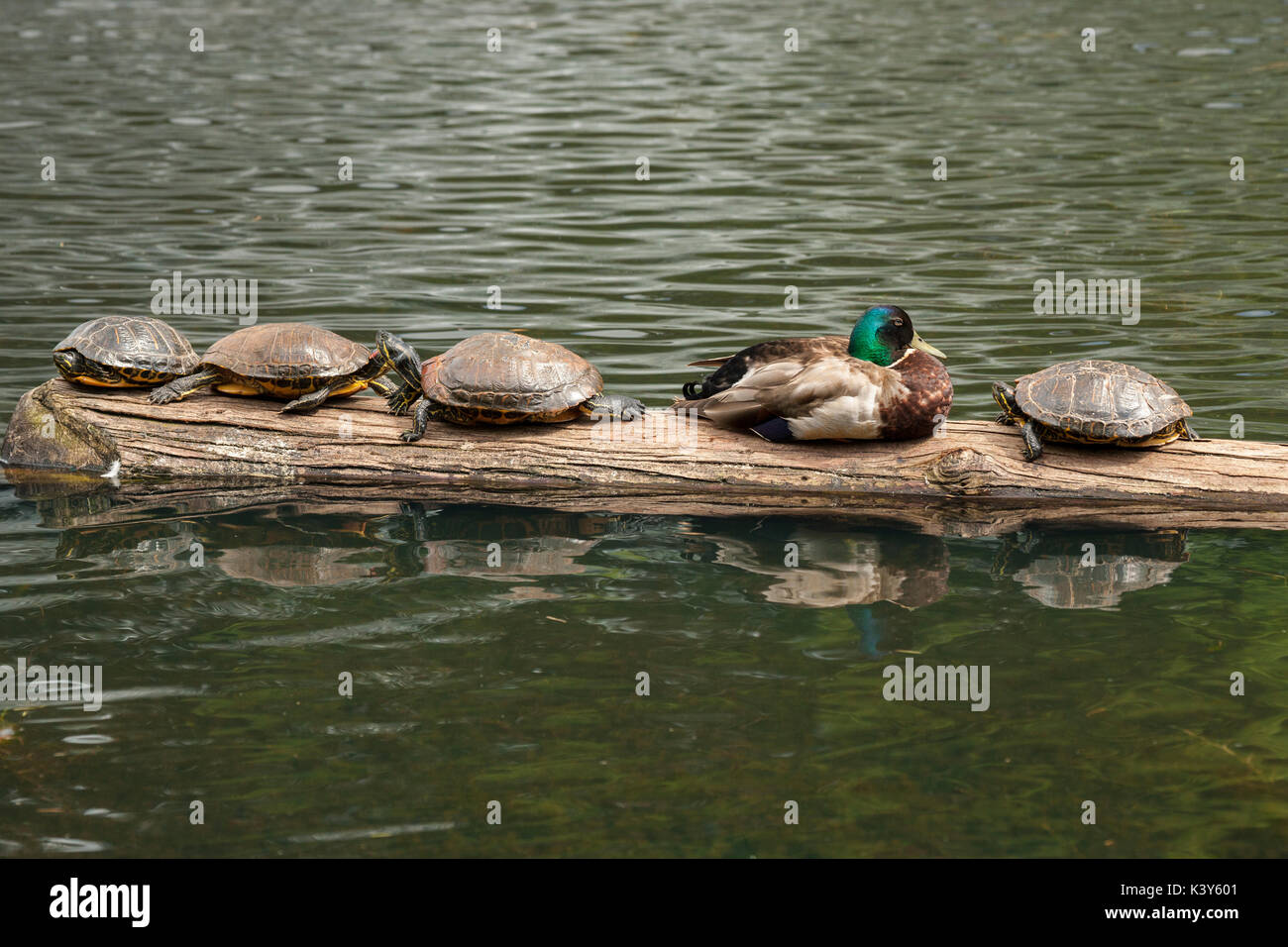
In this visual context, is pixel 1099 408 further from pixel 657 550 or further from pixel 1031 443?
pixel 657 550

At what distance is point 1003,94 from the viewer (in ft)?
81.9

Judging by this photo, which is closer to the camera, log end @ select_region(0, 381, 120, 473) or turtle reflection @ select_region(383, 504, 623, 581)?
turtle reflection @ select_region(383, 504, 623, 581)

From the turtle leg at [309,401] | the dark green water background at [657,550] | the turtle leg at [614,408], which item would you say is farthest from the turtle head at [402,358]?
the turtle leg at [614,408]

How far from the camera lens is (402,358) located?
8.94 metres

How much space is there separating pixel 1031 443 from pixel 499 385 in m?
3.32

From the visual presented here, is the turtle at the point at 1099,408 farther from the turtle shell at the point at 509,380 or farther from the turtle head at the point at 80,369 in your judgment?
the turtle head at the point at 80,369

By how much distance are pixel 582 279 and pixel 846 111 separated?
36.5ft

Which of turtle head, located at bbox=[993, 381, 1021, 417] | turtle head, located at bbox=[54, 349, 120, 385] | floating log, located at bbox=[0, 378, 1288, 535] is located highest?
turtle head, located at bbox=[54, 349, 120, 385]

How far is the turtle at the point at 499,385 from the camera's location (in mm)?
8766

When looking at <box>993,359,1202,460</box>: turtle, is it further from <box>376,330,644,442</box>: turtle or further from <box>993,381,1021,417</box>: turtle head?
<box>376,330,644,442</box>: turtle

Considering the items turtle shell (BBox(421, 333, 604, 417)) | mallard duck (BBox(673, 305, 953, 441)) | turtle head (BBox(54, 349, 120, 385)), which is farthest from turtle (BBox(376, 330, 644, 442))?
turtle head (BBox(54, 349, 120, 385))

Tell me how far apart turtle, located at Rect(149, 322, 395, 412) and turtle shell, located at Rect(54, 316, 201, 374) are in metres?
0.15

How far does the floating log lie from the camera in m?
8.42

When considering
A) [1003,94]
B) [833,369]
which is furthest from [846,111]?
[833,369]
